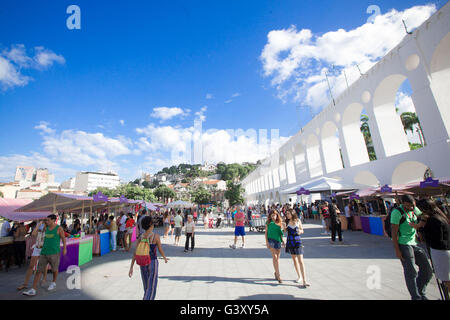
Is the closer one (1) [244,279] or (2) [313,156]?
(1) [244,279]

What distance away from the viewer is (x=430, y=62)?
9617 millimetres

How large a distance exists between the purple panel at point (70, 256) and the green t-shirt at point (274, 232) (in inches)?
234

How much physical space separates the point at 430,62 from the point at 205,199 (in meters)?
37.5

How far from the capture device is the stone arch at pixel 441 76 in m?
9.32

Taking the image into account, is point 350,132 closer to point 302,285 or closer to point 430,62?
point 430,62

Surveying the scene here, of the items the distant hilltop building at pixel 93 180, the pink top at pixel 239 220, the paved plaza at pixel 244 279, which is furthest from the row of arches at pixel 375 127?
the distant hilltop building at pixel 93 180

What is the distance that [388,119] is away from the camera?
13.2m

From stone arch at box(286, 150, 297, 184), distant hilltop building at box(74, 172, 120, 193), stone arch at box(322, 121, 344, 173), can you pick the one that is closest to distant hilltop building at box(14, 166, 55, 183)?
distant hilltop building at box(74, 172, 120, 193)

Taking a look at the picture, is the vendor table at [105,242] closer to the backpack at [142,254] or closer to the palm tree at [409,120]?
the backpack at [142,254]

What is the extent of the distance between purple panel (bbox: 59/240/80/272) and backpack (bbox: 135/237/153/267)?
15.1 ft

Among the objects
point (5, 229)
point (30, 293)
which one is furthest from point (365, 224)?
point (5, 229)

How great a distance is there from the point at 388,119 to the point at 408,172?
146 inches

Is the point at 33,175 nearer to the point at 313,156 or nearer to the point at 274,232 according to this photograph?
the point at 313,156
